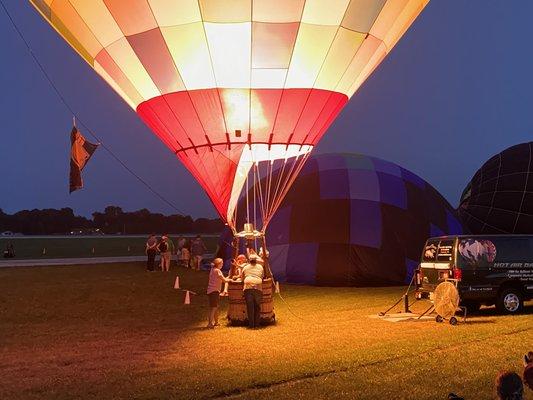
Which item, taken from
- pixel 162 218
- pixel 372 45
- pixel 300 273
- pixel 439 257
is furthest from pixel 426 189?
pixel 162 218

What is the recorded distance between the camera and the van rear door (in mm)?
12203

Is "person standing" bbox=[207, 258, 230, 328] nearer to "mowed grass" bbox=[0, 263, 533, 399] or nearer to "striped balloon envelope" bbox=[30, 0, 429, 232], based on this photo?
"mowed grass" bbox=[0, 263, 533, 399]

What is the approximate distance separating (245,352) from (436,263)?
5.78 meters

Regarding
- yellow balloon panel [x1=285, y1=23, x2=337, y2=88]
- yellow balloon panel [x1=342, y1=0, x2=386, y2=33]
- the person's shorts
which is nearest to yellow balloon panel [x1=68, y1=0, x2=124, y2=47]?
yellow balloon panel [x1=285, y1=23, x2=337, y2=88]

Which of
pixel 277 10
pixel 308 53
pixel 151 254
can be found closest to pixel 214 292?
pixel 308 53

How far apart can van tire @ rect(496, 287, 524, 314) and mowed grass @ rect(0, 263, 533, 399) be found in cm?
27

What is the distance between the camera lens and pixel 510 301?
12.2m

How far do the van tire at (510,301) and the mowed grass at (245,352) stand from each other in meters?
0.27

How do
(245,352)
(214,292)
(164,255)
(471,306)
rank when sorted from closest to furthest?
(245,352) → (214,292) → (471,306) → (164,255)

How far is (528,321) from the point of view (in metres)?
10.8

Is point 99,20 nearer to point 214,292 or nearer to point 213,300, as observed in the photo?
point 214,292

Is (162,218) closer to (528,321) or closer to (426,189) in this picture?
(426,189)

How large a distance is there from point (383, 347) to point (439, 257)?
4684 millimetres

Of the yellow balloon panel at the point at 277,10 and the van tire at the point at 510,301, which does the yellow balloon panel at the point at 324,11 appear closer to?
the yellow balloon panel at the point at 277,10
